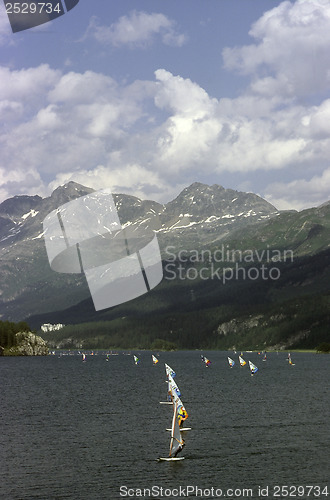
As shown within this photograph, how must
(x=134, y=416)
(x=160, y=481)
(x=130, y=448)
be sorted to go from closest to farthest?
1. (x=160, y=481)
2. (x=130, y=448)
3. (x=134, y=416)

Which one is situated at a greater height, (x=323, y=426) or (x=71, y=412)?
(x=71, y=412)

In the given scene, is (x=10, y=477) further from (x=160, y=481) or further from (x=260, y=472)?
(x=260, y=472)

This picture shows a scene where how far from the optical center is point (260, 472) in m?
70.2

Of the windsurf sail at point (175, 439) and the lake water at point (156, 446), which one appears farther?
the windsurf sail at point (175, 439)

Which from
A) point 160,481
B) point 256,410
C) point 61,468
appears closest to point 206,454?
point 160,481

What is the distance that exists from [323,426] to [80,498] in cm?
5461

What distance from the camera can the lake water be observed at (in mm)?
64500

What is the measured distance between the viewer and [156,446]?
8444 cm

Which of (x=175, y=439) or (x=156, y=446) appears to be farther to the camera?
(x=156, y=446)

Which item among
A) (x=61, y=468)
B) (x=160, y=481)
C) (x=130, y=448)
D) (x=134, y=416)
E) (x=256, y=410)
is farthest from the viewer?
(x=256, y=410)

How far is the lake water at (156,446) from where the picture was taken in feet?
212

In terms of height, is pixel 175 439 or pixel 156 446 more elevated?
pixel 175 439

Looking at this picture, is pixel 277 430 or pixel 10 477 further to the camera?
pixel 277 430

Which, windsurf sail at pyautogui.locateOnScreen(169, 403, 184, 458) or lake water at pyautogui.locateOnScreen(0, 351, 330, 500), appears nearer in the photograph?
lake water at pyautogui.locateOnScreen(0, 351, 330, 500)
